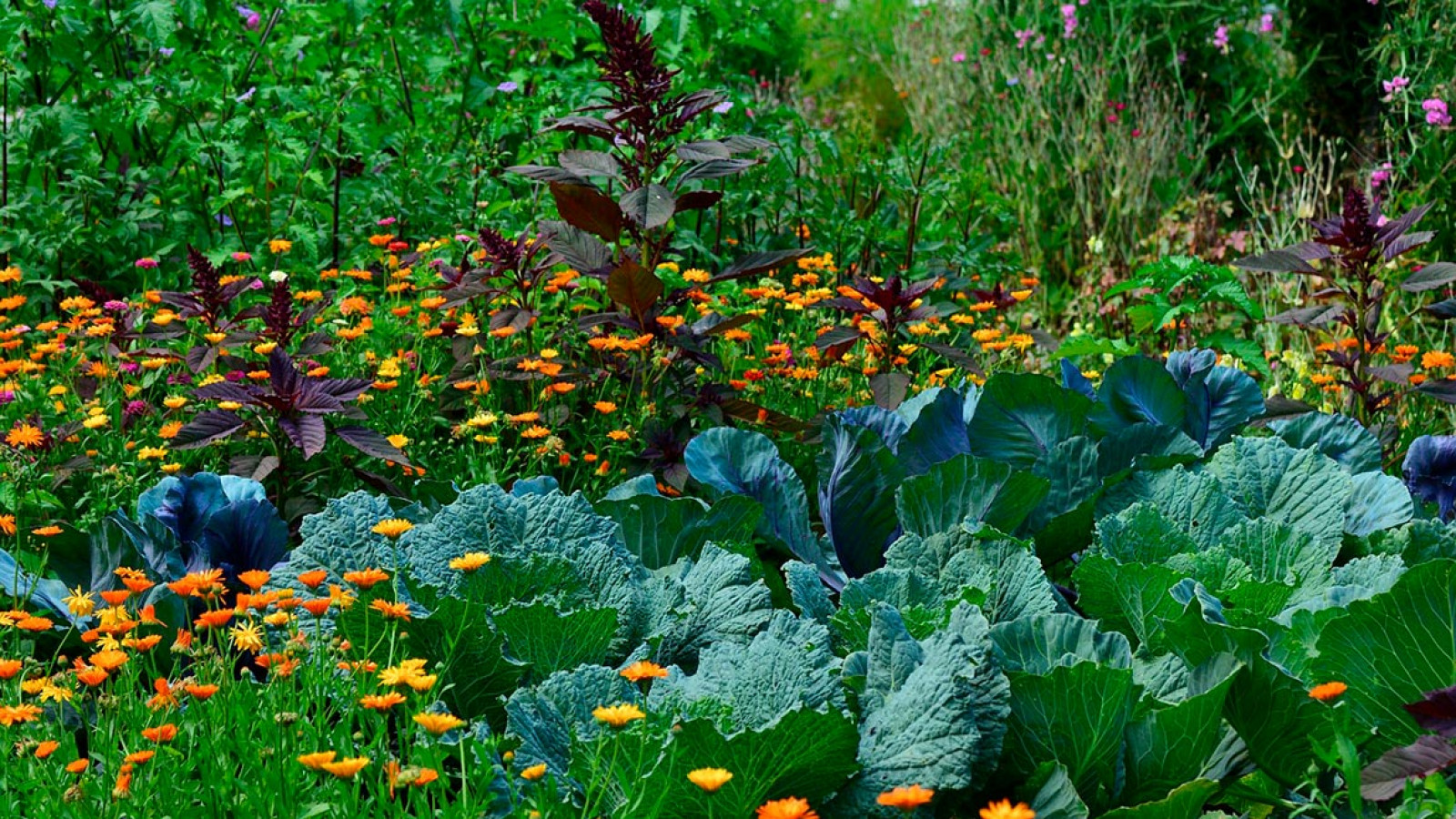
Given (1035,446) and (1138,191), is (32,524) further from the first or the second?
(1138,191)

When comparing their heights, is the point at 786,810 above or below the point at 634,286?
below

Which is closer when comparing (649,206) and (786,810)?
(786,810)

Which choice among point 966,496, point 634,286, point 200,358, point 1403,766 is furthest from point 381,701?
point 200,358

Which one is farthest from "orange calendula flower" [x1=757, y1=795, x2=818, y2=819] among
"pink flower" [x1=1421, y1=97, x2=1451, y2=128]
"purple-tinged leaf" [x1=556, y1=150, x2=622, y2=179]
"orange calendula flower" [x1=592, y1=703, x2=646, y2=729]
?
"pink flower" [x1=1421, y1=97, x2=1451, y2=128]

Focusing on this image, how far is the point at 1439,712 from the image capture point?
5.11ft

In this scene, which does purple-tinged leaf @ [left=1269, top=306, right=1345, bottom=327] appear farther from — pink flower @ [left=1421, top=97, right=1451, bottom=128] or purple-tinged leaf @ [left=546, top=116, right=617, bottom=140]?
pink flower @ [left=1421, top=97, right=1451, bottom=128]

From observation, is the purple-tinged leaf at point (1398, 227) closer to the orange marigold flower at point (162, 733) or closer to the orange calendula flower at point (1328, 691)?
the orange calendula flower at point (1328, 691)

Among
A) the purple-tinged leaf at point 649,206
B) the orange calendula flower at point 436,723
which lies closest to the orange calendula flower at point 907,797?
the orange calendula flower at point 436,723

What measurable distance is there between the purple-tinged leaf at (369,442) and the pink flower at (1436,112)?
4.11 metres

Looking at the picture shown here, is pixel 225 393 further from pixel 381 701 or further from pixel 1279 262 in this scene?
pixel 1279 262

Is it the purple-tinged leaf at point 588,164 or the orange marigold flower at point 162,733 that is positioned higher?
the purple-tinged leaf at point 588,164

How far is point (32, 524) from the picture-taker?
2951 millimetres

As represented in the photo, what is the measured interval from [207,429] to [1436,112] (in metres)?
4.51

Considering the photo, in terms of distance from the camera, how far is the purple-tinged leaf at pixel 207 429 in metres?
2.70
